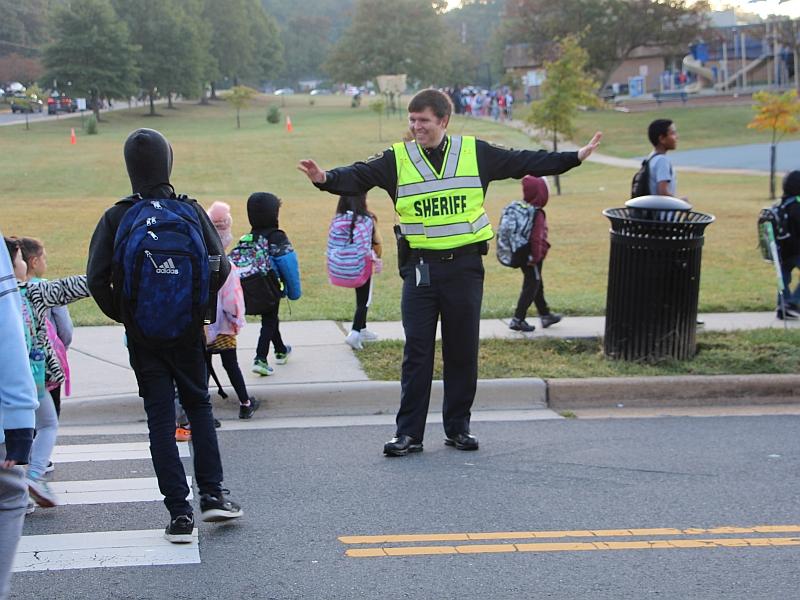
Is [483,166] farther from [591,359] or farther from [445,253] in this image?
[591,359]

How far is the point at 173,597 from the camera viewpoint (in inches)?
174

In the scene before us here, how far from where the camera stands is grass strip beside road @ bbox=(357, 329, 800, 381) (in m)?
8.24

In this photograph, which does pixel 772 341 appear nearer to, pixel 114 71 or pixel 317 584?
pixel 317 584

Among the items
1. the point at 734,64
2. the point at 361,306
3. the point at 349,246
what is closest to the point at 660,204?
the point at 349,246

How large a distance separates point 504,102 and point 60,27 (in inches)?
1087

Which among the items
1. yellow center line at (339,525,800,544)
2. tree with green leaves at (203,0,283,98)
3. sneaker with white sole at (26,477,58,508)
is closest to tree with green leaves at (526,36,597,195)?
yellow center line at (339,525,800,544)

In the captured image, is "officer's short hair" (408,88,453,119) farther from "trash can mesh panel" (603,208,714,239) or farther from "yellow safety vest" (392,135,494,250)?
"trash can mesh panel" (603,208,714,239)

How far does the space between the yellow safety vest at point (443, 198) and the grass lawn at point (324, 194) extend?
4.33m

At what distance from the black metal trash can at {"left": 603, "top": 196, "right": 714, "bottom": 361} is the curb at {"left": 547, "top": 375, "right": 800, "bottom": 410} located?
1.47ft

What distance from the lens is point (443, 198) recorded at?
20.6ft

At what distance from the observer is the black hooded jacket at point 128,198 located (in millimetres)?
4812

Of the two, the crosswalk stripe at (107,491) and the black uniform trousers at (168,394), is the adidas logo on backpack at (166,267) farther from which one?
the crosswalk stripe at (107,491)

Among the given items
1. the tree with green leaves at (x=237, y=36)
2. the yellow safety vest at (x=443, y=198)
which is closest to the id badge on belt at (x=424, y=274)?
the yellow safety vest at (x=443, y=198)

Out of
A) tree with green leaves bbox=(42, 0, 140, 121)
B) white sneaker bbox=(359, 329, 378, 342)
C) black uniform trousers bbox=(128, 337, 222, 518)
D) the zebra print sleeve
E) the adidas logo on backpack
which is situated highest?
tree with green leaves bbox=(42, 0, 140, 121)
